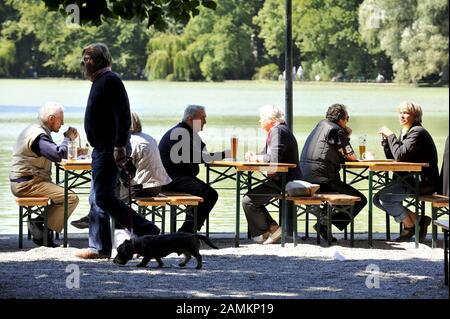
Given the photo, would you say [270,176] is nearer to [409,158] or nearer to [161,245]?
[409,158]

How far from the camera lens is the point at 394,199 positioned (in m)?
10.8

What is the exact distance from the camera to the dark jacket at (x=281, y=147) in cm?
1049

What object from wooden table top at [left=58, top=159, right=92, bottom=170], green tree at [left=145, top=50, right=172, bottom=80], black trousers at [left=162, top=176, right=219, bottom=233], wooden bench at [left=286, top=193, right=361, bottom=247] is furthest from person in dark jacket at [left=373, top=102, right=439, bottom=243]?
green tree at [left=145, top=50, right=172, bottom=80]

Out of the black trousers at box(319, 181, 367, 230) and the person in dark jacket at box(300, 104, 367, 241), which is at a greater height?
the person in dark jacket at box(300, 104, 367, 241)

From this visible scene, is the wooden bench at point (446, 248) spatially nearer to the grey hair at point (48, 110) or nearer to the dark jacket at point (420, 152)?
the dark jacket at point (420, 152)

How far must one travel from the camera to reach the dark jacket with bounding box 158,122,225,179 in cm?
1062

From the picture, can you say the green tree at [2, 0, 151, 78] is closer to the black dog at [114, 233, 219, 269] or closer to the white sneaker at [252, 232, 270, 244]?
the white sneaker at [252, 232, 270, 244]

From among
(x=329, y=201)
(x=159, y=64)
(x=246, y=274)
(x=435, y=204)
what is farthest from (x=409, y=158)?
(x=159, y=64)

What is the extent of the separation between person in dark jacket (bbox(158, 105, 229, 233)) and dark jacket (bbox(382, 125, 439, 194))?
1.40m

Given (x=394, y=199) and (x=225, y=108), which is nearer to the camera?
(x=394, y=199)

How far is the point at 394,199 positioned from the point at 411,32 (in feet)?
139

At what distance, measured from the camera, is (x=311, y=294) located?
7.96 m

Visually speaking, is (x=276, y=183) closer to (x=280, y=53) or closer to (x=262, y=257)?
(x=262, y=257)

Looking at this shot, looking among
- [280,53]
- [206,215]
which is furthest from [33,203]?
[280,53]
